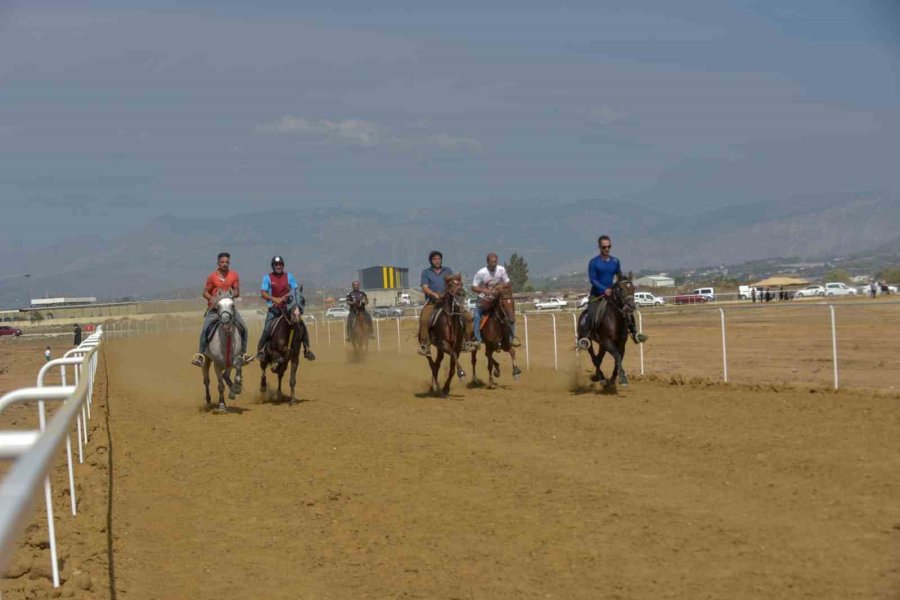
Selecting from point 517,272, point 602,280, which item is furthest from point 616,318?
point 517,272

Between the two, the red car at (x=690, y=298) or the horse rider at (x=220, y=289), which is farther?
the red car at (x=690, y=298)

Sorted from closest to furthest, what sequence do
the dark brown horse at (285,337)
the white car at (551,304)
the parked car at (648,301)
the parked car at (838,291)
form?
the dark brown horse at (285,337)
the parked car at (648,301)
the white car at (551,304)
the parked car at (838,291)

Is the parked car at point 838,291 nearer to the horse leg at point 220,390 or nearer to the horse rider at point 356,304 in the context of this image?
the horse rider at point 356,304

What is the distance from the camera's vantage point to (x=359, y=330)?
30.8 m

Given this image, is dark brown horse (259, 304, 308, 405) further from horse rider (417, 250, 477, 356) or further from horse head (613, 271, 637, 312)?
horse head (613, 271, 637, 312)

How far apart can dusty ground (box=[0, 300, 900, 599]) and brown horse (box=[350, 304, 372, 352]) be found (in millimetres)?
13588

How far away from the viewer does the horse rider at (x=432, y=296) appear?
17688mm

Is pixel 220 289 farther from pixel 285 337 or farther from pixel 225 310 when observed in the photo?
pixel 285 337

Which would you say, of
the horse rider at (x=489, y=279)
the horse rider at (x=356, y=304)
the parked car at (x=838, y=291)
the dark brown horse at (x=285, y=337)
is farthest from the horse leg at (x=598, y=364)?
the parked car at (x=838, y=291)

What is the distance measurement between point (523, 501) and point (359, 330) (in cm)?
2215

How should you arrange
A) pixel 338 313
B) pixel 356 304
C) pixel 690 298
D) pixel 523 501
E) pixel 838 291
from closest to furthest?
pixel 523 501 → pixel 356 304 → pixel 690 298 → pixel 838 291 → pixel 338 313

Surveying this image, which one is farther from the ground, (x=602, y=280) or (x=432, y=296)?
(x=602, y=280)

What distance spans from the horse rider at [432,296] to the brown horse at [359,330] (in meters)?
A: 12.6

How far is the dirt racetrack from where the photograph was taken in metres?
6.71
